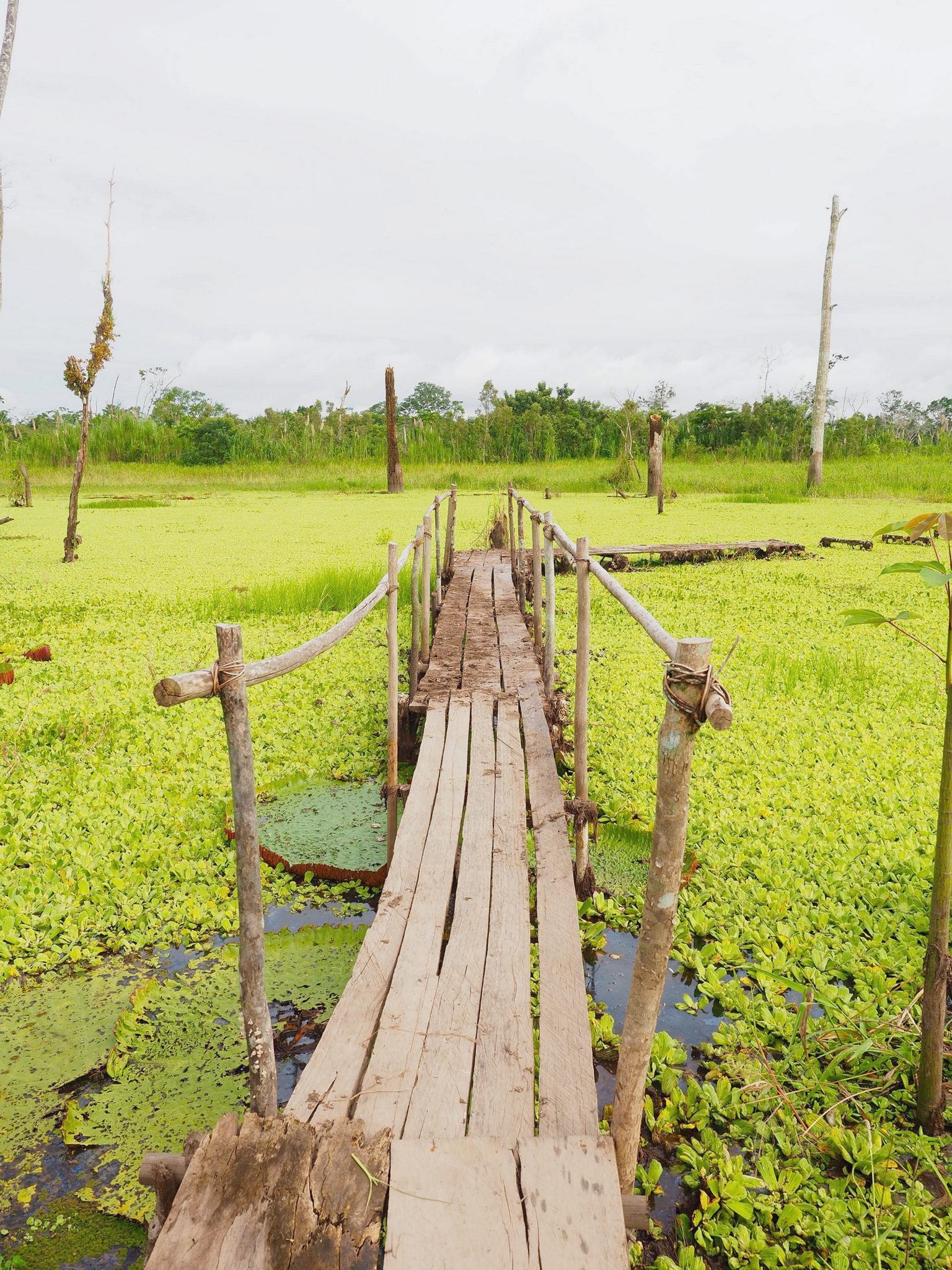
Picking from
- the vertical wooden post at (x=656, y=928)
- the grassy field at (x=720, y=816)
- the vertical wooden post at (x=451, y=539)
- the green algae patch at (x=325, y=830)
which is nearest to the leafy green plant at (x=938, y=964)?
the grassy field at (x=720, y=816)

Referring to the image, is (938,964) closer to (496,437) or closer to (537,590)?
(537,590)

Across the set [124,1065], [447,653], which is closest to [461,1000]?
[124,1065]

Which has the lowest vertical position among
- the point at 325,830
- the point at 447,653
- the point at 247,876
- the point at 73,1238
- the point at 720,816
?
the point at 73,1238

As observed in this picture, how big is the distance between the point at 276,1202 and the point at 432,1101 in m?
0.34

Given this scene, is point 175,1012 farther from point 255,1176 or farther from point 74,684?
point 74,684

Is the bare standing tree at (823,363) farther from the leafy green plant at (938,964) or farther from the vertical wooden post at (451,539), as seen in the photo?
the leafy green plant at (938,964)

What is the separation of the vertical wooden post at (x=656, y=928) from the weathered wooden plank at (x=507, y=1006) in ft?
0.56

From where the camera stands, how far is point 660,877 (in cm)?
140

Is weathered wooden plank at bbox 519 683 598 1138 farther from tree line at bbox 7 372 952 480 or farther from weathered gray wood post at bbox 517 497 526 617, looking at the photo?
tree line at bbox 7 372 952 480

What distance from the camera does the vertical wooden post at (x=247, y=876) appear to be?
1.46 m

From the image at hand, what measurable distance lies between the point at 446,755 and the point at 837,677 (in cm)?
272

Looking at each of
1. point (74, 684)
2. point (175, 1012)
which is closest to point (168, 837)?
point (175, 1012)

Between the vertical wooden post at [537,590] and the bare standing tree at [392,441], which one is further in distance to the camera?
the bare standing tree at [392,441]

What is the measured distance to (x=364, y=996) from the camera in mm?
1773
